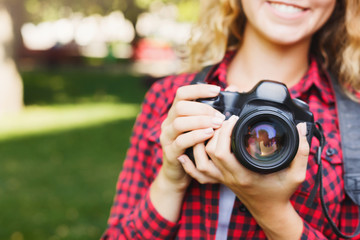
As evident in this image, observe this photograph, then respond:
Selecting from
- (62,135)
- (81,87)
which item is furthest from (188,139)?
(81,87)

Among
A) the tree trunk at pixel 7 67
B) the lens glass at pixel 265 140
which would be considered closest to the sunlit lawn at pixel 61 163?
the tree trunk at pixel 7 67

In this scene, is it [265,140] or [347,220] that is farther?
[347,220]

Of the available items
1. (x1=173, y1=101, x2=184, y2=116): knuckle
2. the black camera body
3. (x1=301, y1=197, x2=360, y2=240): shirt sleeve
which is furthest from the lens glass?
(x1=301, y1=197, x2=360, y2=240): shirt sleeve

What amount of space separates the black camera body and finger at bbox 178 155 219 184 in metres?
0.16

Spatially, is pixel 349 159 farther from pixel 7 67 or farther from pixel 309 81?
pixel 7 67

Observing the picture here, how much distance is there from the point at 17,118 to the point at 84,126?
57.7 inches

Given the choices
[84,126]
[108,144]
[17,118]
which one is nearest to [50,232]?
[108,144]

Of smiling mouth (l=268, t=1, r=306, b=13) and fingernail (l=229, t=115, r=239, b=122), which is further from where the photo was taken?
smiling mouth (l=268, t=1, r=306, b=13)

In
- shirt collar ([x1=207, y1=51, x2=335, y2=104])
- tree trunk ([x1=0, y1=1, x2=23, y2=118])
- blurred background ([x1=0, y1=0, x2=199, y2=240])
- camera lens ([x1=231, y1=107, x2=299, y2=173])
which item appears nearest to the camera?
camera lens ([x1=231, y1=107, x2=299, y2=173])

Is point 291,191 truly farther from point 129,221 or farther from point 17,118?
point 17,118

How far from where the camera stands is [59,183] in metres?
5.59

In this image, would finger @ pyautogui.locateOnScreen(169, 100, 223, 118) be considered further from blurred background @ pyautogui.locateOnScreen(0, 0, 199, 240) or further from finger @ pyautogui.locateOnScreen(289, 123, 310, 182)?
blurred background @ pyautogui.locateOnScreen(0, 0, 199, 240)

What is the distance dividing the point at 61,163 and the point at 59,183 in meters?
0.76

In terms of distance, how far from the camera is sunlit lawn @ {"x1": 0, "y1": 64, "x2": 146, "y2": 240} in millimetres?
4637
